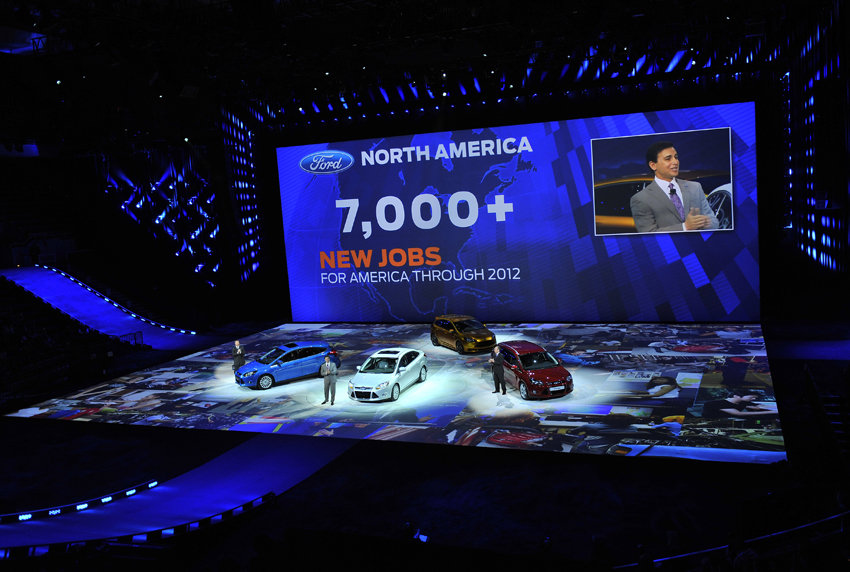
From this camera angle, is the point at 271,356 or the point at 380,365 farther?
the point at 271,356

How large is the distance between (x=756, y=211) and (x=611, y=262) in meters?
5.13

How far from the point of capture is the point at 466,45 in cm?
2016

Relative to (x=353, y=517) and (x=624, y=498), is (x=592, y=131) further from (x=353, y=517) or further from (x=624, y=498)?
(x=353, y=517)

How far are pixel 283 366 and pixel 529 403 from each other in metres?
6.90

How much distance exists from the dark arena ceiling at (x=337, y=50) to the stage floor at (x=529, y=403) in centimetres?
862

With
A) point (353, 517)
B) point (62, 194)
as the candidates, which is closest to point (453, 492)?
point (353, 517)

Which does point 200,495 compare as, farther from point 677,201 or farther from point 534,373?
point 677,201

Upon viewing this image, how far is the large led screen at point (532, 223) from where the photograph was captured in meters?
22.5

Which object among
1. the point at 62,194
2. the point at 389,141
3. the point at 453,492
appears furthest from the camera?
the point at 62,194

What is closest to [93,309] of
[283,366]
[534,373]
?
[283,366]

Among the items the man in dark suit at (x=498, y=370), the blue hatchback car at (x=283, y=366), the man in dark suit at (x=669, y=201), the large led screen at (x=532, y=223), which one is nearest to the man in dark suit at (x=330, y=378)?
the blue hatchback car at (x=283, y=366)

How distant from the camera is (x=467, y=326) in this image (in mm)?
21031

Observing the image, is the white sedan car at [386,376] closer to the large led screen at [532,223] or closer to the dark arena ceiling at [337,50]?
the dark arena ceiling at [337,50]

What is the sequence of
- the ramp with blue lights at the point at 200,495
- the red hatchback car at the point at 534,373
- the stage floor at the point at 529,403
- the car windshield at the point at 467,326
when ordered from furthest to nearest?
1. the car windshield at the point at 467,326
2. the red hatchback car at the point at 534,373
3. the stage floor at the point at 529,403
4. the ramp with blue lights at the point at 200,495
